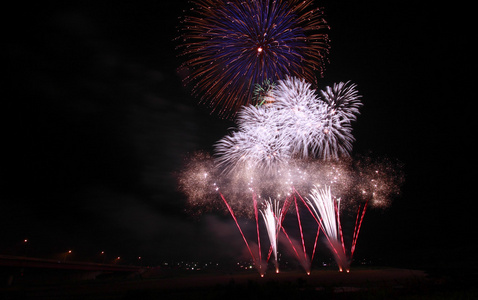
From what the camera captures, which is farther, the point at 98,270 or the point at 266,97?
the point at 98,270

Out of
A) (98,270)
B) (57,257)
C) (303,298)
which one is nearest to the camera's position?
(303,298)

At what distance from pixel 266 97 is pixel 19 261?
1386 inches

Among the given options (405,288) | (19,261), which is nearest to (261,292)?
(405,288)

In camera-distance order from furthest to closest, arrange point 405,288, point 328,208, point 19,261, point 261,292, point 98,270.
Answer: point 98,270, point 19,261, point 328,208, point 405,288, point 261,292

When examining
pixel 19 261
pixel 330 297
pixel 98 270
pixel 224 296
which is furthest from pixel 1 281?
pixel 330 297

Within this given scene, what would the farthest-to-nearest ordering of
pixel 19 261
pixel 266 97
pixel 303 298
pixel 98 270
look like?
pixel 98 270 < pixel 19 261 < pixel 266 97 < pixel 303 298

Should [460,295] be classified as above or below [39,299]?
below

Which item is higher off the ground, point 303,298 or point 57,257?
point 57,257

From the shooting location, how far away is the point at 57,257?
40.9m

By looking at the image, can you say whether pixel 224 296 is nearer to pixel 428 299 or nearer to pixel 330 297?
pixel 330 297

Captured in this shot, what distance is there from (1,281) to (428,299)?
42.7 meters

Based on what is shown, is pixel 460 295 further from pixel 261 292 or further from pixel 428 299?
pixel 261 292

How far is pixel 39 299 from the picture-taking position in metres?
12.9

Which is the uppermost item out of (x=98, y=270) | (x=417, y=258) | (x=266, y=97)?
(x=266, y=97)
